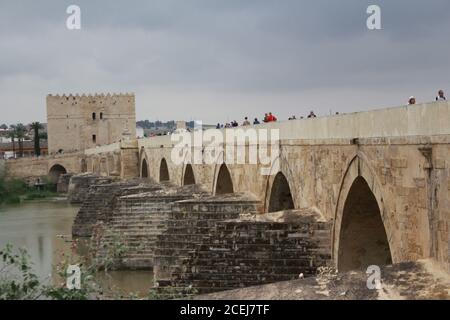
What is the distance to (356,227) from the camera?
8.13 meters

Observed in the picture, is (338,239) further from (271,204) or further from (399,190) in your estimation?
(271,204)

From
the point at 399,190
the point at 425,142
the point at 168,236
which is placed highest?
the point at 425,142

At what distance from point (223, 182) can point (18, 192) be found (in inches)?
957

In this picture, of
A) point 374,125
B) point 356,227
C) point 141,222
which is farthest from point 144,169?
point 374,125

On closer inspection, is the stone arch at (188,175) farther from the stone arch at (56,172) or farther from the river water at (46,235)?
the stone arch at (56,172)

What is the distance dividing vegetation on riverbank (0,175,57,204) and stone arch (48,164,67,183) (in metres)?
1.59

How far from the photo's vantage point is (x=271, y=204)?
37.3 feet

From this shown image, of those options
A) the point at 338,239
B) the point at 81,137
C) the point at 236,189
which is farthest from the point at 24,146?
the point at 338,239

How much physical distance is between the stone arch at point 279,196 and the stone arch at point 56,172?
3177cm

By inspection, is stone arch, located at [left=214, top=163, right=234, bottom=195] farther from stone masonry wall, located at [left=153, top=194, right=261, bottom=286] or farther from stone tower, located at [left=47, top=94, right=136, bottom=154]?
stone tower, located at [left=47, top=94, right=136, bottom=154]

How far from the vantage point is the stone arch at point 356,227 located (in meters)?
7.64

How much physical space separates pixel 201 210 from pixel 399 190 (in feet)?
16.3

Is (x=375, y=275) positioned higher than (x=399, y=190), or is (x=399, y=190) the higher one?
(x=399, y=190)

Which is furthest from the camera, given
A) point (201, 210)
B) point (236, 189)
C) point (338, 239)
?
point (236, 189)
